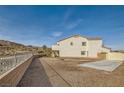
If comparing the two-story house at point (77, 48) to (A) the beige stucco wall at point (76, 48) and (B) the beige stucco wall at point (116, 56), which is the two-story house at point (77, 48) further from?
(B) the beige stucco wall at point (116, 56)

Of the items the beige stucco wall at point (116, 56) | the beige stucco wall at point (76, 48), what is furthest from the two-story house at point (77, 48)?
the beige stucco wall at point (116, 56)

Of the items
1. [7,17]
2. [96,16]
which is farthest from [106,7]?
[7,17]

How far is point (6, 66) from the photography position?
3475 millimetres

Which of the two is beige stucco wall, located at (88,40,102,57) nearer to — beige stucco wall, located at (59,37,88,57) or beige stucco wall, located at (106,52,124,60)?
beige stucco wall, located at (59,37,88,57)

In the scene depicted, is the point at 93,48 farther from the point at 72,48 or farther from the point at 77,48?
the point at 72,48

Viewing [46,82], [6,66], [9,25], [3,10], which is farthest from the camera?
[9,25]

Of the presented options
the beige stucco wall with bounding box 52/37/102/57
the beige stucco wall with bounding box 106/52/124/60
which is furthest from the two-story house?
the beige stucco wall with bounding box 106/52/124/60

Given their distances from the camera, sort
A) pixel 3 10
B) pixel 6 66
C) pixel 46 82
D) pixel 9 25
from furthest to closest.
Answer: pixel 9 25
pixel 3 10
pixel 46 82
pixel 6 66

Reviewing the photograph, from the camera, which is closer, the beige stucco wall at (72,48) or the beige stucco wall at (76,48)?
the beige stucco wall at (76,48)

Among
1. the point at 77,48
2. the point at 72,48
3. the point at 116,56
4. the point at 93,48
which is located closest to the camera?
the point at 116,56

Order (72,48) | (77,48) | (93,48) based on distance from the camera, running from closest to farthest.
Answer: (93,48) → (72,48) → (77,48)

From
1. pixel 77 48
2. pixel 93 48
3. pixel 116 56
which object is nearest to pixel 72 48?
pixel 77 48
